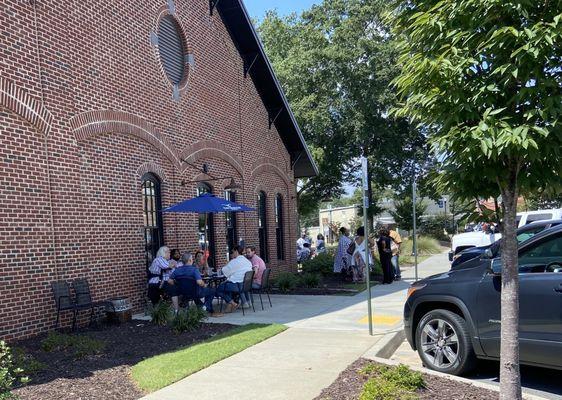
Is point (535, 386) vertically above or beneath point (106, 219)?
beneath

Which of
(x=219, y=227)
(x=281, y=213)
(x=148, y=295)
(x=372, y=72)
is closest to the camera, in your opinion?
(x=148, y=295)

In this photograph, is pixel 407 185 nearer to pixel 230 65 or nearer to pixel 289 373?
pixel 230 65

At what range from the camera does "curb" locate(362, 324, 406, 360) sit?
262 inches

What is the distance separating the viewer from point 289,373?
19.5 feet

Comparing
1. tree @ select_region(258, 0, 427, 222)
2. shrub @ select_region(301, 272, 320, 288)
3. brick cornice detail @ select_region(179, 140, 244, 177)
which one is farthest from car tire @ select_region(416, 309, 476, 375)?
tree @ select_region(258, 0, 427, 222)

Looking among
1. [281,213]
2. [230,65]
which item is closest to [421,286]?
[230,65]

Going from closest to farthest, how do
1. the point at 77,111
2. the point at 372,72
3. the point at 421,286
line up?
1. the point at 421,286
2. the point at 77,111
3. the point at 372,72

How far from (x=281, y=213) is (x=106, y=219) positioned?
9.87 metres

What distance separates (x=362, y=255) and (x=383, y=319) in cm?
588

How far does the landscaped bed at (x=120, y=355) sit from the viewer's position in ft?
18.1

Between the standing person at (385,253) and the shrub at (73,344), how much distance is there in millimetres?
9270

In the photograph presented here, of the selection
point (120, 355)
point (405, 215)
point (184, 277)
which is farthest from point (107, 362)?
point (405, 215)

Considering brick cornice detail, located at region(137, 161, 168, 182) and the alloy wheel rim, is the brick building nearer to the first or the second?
brick cornice detail, located at region(137, 161, 168, 182)

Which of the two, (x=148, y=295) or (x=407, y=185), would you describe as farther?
(x=407, y=185)
